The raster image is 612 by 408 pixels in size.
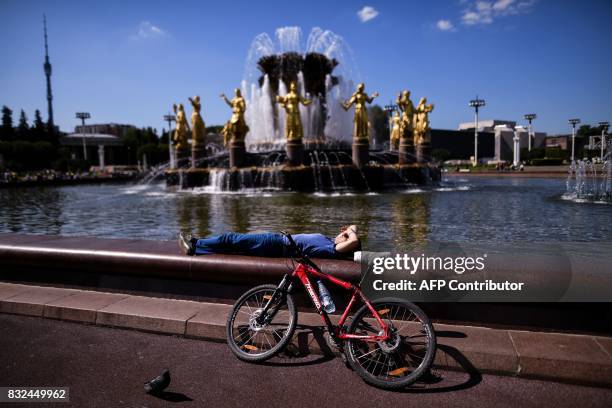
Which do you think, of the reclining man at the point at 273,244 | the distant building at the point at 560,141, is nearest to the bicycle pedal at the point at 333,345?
the reclining man at the point at 273,244

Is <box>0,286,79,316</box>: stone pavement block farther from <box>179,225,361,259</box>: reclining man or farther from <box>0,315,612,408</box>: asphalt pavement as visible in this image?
<box>179,225,361,259</box>: reclining man

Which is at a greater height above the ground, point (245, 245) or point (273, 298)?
point (245, 245)

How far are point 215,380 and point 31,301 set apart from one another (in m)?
2.91

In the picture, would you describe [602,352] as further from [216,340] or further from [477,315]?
[216,340]

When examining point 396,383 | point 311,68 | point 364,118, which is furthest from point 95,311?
point 311,68

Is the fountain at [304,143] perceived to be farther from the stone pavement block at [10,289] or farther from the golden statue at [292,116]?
the stone pavement block at [10,289]

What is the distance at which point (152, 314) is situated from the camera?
15.2ft

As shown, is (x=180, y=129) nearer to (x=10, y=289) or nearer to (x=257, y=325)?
(x=10, y=289)

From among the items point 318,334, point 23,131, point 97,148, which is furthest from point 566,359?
point 97,148

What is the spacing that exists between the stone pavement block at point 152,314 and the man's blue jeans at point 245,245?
0.65 m

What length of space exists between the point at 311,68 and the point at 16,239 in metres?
26.0

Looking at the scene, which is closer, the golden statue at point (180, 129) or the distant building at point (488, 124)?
the golden statue at point (180, 129)

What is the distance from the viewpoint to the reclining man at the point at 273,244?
437cm

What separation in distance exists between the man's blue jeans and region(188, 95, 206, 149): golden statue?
2421 centimetres
